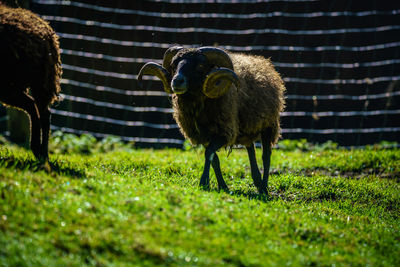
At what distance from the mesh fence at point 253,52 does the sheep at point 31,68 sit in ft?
17.3

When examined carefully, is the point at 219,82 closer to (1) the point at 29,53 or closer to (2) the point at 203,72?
(2) the point at 203,72

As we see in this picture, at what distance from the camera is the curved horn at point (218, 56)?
6.03 m

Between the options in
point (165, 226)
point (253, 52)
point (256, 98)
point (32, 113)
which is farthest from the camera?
point (253, 52)

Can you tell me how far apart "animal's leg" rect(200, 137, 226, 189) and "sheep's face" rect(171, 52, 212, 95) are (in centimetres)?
69

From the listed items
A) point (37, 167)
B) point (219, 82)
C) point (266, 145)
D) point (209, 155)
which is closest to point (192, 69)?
point (219, 82)

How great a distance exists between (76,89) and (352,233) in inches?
319

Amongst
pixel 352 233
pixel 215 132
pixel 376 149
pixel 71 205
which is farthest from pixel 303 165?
pixel 71 205

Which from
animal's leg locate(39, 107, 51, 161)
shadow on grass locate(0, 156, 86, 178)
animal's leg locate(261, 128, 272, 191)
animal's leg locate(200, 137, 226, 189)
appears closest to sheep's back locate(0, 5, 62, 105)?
animal's leg locate(39, 107, 51, 161)

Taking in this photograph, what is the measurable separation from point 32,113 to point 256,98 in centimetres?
298

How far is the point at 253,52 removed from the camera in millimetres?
11344

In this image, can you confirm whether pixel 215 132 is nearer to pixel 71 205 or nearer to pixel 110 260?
pixel 71 205

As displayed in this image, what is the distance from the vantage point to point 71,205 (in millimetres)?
3926

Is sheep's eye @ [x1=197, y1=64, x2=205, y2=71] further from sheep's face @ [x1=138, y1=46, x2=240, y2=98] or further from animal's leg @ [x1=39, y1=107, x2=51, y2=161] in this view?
animal's leg @ [x1=39, y1=107, x2=51, y2=161]

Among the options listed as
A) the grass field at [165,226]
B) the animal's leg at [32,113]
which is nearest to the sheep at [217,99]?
the grass field at [165,226]
